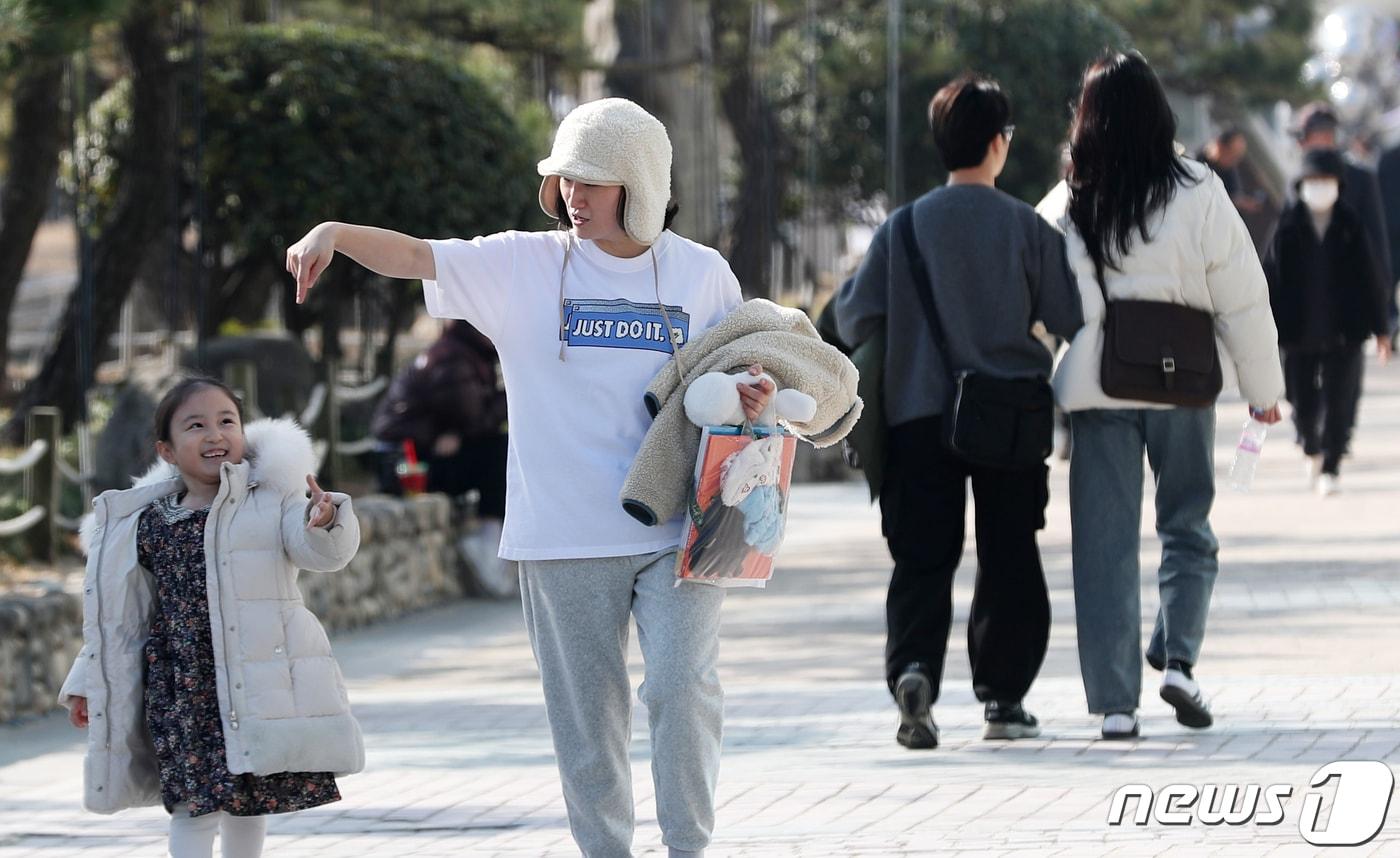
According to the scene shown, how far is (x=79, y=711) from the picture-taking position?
4.86 meters

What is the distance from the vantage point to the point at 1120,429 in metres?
6.42

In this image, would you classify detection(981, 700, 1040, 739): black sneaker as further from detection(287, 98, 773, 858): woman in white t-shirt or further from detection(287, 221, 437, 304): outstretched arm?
detection(287, 221, 437, 304): outstretched arm

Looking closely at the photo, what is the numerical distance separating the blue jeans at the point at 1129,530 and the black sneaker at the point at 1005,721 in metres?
0.20

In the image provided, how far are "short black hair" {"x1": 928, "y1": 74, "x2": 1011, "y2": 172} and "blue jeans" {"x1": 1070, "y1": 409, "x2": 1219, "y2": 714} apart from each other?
786mm

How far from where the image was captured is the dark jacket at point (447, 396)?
10852 millimetres

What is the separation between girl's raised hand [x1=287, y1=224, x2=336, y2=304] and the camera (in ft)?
14.1

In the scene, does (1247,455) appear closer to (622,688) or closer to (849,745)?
(849,745)

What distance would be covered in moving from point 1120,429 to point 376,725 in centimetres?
270

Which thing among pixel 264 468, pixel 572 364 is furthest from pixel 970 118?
pixel 264 468

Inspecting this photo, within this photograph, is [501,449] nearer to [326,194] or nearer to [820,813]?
[326,194]

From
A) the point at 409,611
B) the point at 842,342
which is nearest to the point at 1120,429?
the point at 842,342

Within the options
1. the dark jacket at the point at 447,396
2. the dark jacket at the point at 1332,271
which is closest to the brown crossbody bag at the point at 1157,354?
the dark jacket at the point at 447,396

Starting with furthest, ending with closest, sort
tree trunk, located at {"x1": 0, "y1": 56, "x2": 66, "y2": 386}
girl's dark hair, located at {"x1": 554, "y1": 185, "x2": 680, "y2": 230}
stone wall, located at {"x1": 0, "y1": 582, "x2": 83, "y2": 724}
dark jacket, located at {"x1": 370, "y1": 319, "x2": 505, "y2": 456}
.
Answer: tree trunk, located at {"x1": 0, "y1": 56, "x2": 66, "y2": 386} < dark jacket, located at {"x1": 370, "y1": 319, "x2": 505, "y2": 456} < stone wall, located at {"x1": 0, "y1": 582, "x2": 83, "y2": 724} < girl's dark hair, located at {"x1": 554, "y1": 185, "x2": 680, "y2": 230}

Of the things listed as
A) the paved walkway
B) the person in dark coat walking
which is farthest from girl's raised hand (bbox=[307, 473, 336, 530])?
the person in dark coat walking
